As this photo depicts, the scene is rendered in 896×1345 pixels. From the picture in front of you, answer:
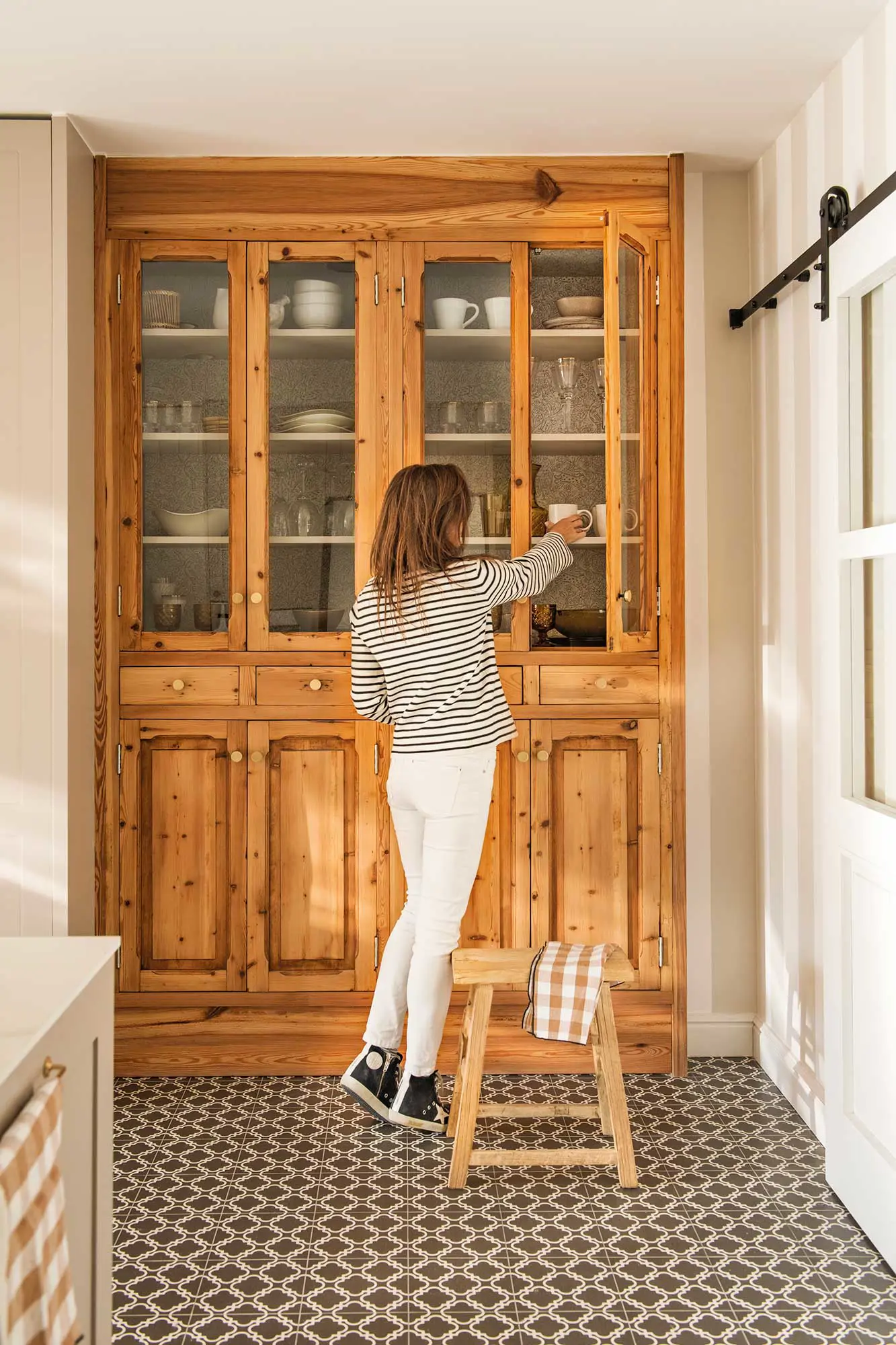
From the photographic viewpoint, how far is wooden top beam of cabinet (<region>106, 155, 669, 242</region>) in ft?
9.98

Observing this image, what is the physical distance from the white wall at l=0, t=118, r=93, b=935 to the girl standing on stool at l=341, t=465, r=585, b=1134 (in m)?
0.84

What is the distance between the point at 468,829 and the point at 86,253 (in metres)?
1.90

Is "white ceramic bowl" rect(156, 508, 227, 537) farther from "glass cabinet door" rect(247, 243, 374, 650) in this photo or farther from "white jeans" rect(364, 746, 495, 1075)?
"white jeans" rect(364, 746, 495, 1075)

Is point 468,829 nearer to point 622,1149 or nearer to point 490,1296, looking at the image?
point 622,1149

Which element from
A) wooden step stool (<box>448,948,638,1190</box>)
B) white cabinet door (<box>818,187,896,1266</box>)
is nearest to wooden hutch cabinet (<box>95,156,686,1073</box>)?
wooden step stool (<box>448,948,638,1190</box>)

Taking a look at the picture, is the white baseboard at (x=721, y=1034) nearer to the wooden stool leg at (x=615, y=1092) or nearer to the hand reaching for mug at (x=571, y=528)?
the wooden stool leg at (x=615, y=1092)

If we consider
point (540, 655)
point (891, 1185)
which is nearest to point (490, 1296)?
point (891, 1185)

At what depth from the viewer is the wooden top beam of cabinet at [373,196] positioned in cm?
304

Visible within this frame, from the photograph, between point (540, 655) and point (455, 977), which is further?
point (540, 655)

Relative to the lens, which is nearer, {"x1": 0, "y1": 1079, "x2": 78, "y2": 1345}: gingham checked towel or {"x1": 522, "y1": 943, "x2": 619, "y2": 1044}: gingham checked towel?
{"x1": 0, "y1": 1079, "x2": 78, "y2": 1345}: gingham checked towel

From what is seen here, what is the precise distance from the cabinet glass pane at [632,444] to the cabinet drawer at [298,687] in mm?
848

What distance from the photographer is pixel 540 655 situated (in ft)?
10.1

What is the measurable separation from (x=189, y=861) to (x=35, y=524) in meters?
1.04

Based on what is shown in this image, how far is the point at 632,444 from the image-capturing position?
297cm
